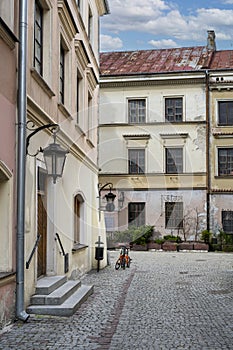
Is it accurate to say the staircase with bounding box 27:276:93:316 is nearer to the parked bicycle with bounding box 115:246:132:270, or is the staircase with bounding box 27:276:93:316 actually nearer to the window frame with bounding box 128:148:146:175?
the parked bicycle with bounding box 115:246:132:270

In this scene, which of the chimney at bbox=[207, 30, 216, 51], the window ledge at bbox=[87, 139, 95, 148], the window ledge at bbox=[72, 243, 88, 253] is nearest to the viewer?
the window ledge at bbox=[72, 243, 88, 253]

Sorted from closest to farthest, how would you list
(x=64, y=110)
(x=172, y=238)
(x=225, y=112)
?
(x=64, y=110) < (x=172, y=238) < (x=225, y=112)

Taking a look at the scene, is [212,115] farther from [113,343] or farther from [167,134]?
[113,343]

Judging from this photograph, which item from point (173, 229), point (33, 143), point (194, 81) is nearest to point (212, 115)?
point (194, 81)

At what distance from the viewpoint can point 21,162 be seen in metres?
8.33

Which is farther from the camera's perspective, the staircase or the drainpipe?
the staircase

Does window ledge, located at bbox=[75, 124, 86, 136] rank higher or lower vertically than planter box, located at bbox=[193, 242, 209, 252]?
higher

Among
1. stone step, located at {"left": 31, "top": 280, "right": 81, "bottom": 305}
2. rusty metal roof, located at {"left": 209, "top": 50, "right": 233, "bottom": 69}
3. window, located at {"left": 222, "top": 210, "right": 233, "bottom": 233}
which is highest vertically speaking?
rusty metal roof, located at {"left": 209, "top": 50, "right": 233, "bottom": 69}

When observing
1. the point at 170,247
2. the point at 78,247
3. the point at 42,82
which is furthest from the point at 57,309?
the point at 170,247

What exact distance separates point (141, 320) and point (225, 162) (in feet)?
72.9

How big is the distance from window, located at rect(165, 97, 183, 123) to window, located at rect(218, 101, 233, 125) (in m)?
2.24

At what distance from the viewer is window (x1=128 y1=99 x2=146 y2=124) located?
31.2m

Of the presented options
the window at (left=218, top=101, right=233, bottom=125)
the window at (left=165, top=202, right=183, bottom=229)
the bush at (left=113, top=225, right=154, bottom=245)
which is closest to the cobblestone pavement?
the bush at (left=113, top=225, right=154, bottom=245)

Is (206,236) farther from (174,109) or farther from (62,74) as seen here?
(62,74)
